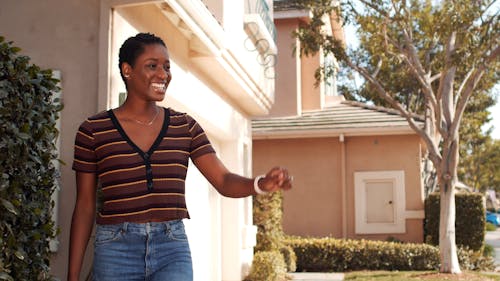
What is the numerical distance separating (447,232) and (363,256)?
2061mm

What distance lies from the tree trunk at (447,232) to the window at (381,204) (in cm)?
335

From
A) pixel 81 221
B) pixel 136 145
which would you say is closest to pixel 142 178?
pixel 136 145

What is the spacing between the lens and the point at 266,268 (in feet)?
36.7

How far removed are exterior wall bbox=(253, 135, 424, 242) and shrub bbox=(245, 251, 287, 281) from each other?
5745 millimetres

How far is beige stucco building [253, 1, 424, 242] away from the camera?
17031 mm

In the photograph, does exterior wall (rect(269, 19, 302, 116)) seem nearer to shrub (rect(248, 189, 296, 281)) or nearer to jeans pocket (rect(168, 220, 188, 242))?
shrub (rect(248, 189, 296, 281))

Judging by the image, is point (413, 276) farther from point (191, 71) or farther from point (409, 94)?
point (409, 94)

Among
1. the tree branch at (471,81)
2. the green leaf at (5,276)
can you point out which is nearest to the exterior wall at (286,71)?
the tree branch at (471,81)

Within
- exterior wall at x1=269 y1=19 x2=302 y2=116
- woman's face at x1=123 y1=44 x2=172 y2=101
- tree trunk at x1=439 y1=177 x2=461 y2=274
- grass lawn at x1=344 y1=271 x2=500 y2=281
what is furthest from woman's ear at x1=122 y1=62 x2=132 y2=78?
exterior wall at x1=269 y1=19 x2=302 y2=116

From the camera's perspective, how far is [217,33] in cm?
680

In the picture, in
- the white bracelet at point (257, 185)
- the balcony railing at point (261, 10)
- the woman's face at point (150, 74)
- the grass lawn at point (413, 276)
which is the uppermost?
the balcony railing at point (261, 10)

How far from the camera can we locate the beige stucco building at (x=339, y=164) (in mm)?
17031

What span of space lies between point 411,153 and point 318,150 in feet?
7.71

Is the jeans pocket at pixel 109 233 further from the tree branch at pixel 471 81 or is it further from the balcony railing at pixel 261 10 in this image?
the tree branch at pixel 471 81
